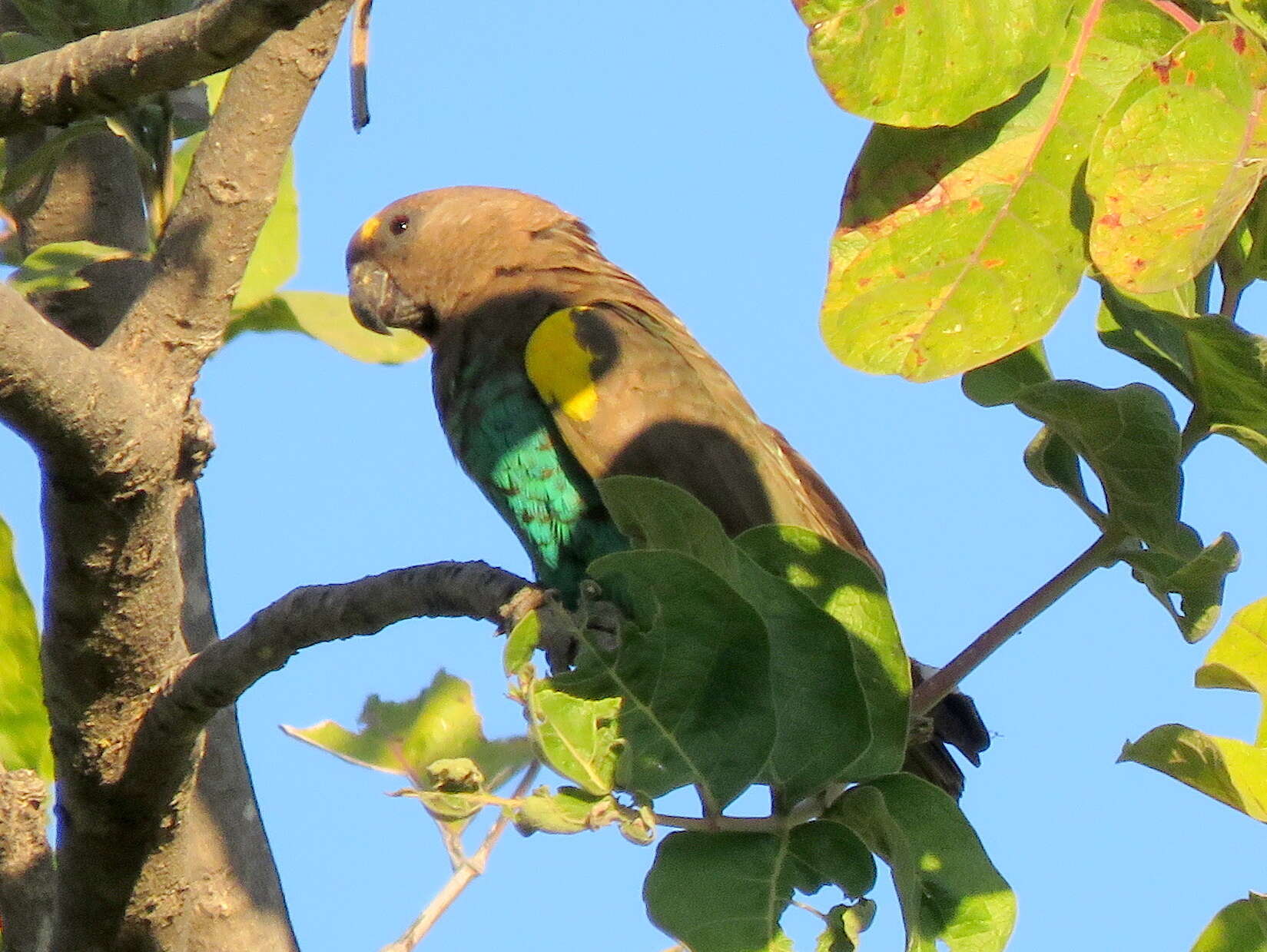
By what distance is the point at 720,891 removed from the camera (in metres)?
1.58

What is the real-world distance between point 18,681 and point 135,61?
1.33 metres

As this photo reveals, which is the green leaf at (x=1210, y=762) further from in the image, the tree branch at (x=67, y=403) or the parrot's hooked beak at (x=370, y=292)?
the parrot's hooked beak at (x=370, y=292)

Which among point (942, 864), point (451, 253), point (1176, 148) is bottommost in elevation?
point (942, 864)

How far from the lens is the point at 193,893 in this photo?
2.51 m

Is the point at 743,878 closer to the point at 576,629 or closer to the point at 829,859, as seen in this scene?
the point at 829,859

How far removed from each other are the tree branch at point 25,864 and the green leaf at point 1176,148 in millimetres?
1790

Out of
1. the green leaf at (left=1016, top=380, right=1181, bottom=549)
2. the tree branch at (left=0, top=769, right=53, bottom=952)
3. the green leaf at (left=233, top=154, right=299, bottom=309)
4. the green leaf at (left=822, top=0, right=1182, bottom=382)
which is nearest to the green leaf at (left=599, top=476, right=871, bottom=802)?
the green leaf at (left=822, top=0, right=1182, bottom=382)

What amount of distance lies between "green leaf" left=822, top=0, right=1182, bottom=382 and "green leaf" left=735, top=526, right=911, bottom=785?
0.22 meters

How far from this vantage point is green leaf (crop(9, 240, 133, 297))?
2.42 metres

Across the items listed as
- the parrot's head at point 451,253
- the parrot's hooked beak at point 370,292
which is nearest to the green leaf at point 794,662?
the parrot's head at point 451,253

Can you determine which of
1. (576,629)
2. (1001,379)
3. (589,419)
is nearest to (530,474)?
(589,419)

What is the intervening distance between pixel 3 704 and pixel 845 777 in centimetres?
169

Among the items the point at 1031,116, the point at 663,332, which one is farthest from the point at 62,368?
the point at 663,332

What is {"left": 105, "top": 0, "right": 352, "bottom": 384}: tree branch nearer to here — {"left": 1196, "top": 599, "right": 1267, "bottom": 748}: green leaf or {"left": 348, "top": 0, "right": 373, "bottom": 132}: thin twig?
{"left": 348, "top": 0, "right": 373, "bottom": 132}: thin twig
